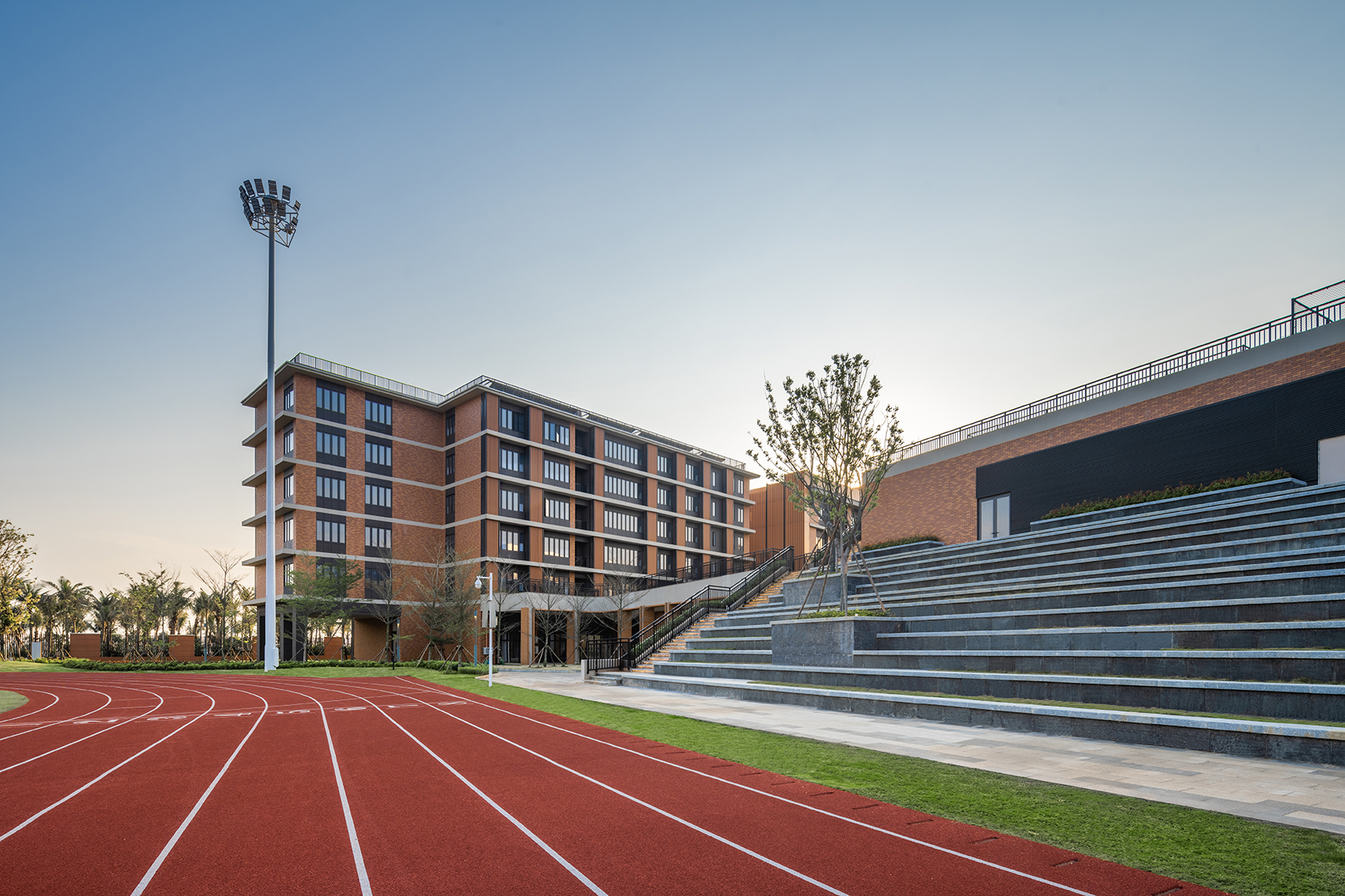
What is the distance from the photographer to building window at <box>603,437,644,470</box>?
65062 mm

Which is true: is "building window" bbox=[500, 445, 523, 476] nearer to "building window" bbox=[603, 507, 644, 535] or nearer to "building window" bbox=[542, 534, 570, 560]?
"building window" bbox=[542, 534, 570, 560]

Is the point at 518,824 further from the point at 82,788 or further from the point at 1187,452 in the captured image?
the point at 1187,452

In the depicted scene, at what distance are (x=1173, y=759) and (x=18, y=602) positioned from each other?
70.1 metres

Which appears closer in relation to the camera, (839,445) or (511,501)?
(839,445)

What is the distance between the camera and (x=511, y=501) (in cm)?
5669

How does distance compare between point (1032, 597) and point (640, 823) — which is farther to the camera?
point (1032, 597)

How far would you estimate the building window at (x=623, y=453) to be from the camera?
65.1 metres

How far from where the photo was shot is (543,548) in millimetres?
57938

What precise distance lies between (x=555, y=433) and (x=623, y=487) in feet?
28.9

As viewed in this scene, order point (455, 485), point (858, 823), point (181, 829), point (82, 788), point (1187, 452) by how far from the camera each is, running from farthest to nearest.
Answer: point (455, 485), point (1187, 452), point (82, 788), point (181, 829), point (858, 823)

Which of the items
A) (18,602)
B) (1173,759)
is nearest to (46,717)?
(1173,759)

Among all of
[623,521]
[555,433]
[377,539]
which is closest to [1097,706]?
[377,539]

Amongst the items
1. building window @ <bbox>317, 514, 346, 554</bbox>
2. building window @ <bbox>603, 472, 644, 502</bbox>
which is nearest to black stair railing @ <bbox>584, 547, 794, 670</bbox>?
building window @ <bbox>317, 514, 346, 554</bbox>

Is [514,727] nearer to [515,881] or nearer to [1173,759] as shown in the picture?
[515,881]
